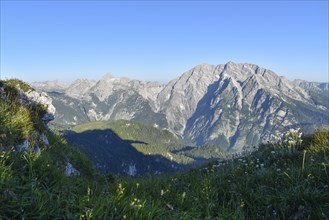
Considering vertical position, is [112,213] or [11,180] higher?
[11,180]

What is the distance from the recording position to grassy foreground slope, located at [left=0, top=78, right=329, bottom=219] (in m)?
6.05

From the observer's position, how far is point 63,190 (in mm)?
7258

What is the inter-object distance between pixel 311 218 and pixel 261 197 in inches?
49.5

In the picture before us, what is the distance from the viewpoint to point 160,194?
897cm

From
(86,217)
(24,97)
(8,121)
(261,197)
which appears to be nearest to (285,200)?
(261,197)

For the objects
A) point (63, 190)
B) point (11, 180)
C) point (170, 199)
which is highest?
point (11, 180)

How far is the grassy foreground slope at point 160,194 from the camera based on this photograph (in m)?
6.05

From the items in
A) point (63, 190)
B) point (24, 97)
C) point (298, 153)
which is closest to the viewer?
point (63, 190)

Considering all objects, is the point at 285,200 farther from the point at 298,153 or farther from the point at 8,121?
the point at 8,121

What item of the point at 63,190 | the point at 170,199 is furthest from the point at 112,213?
the point at 170,199

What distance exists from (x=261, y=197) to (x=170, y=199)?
7.29ft

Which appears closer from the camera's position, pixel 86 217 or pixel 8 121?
pixel 86 217

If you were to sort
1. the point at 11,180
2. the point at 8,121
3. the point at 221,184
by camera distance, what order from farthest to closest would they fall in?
the point at 8,121 → the point at 221,184 → the point at 11,180

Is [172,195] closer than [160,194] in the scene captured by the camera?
Yes
